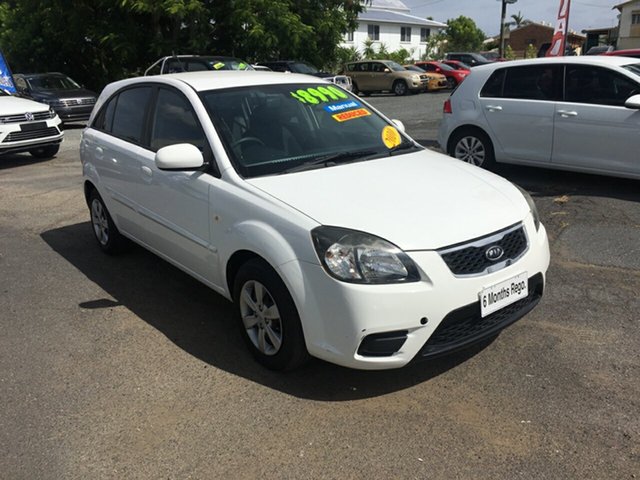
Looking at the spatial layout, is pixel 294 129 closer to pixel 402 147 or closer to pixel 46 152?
pixel 402 147

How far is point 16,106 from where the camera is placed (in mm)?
11031

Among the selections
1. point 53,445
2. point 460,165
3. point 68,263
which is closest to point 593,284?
point 460,165

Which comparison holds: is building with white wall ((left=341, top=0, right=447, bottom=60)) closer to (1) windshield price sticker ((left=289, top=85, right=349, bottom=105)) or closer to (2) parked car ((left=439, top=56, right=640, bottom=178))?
(2) parked car ((left=439, top=56, right=640, bottom=178))

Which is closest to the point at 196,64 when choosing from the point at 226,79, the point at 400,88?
the point at 400,88

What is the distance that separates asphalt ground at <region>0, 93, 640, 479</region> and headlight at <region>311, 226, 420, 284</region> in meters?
0.64

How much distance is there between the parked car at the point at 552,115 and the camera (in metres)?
6.73

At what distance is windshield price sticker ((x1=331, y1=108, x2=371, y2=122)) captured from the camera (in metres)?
4.38

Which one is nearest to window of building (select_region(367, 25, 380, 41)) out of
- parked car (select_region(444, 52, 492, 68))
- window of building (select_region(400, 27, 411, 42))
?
window of building (select_region(400, 27, 411, 42))

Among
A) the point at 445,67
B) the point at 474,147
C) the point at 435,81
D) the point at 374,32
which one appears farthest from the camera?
the point at 374,32

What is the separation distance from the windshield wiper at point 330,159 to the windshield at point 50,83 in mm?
15480

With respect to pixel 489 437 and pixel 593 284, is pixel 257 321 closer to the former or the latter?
pixel 489 437

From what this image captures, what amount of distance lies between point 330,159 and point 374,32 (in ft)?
168

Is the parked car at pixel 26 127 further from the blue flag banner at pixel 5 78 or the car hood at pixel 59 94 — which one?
the car hood at pixel 59 94

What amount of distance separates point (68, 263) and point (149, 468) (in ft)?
10.8
